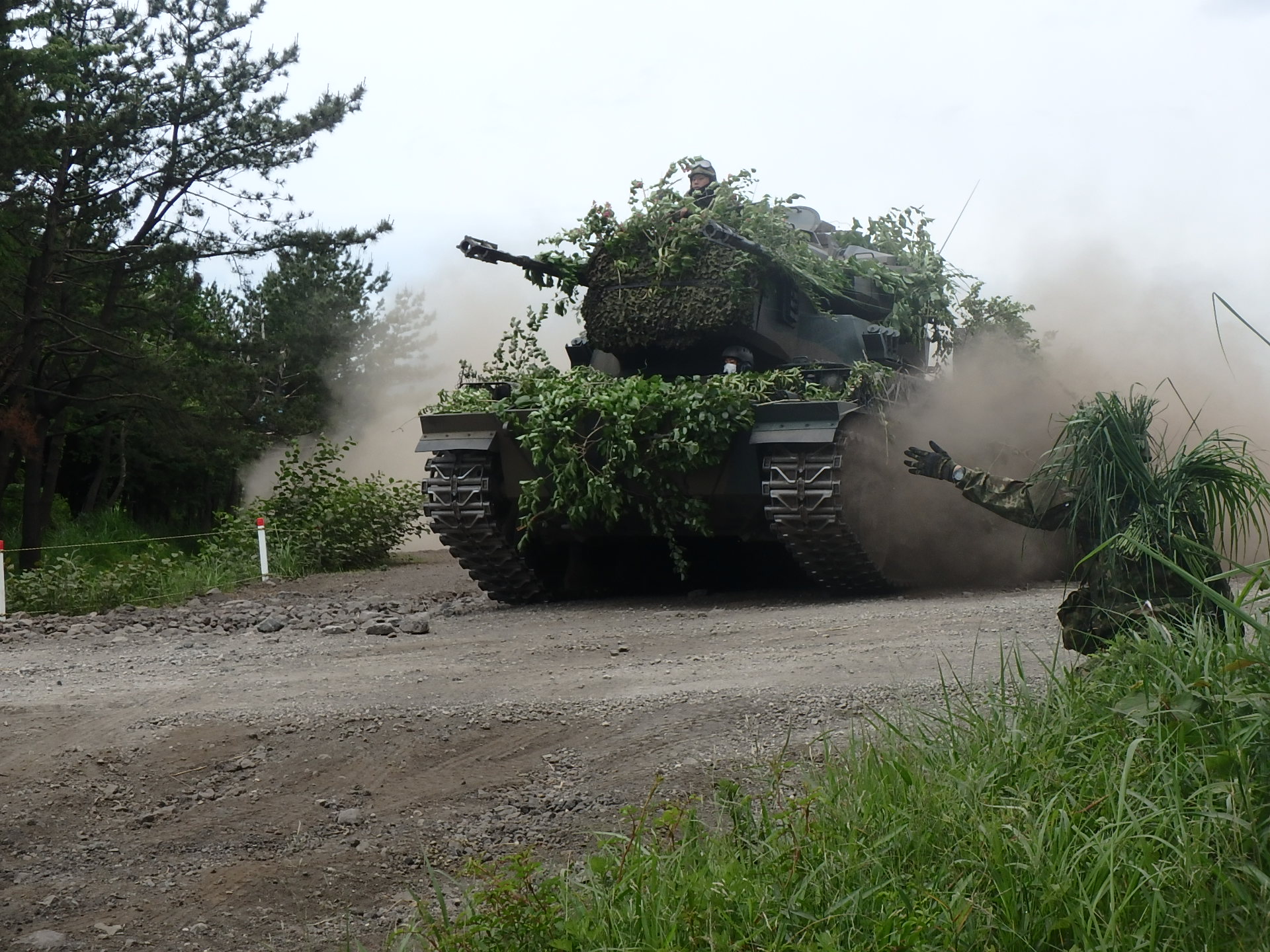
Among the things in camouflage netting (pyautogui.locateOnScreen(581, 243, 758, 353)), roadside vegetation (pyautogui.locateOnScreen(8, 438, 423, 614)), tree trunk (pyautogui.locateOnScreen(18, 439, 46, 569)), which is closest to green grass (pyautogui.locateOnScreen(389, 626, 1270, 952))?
camouflage netting (pyautogui.locateOnScreen(581, 243, 758, 353))

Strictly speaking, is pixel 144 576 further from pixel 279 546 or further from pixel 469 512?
pixel 469 512

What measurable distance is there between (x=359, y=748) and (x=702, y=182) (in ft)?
21.4

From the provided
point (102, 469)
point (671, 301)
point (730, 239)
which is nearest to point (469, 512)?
point (671, 301)

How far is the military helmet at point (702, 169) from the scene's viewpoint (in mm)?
10250

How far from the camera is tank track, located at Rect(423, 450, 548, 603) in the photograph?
30.2 ft

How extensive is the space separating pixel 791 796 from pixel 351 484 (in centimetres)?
1478

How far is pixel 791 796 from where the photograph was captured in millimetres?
3707

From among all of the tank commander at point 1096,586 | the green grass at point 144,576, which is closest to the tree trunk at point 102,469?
the green grass at point 144,576

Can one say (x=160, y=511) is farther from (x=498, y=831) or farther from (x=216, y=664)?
(x=498, y=831)

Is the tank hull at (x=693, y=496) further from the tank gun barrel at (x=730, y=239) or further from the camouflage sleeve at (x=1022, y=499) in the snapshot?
the camouflage sleeve at (x=1022, y=499)

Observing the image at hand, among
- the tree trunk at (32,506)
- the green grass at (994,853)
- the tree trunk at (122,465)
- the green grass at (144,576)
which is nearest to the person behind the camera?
the green grass at (994,853)

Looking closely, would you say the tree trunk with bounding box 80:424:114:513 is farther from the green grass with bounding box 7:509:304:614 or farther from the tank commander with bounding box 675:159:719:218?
the tank commander with bounding box 675:159:719:218

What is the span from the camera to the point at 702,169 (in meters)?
10.3

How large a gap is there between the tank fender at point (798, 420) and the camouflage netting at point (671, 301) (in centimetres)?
102
